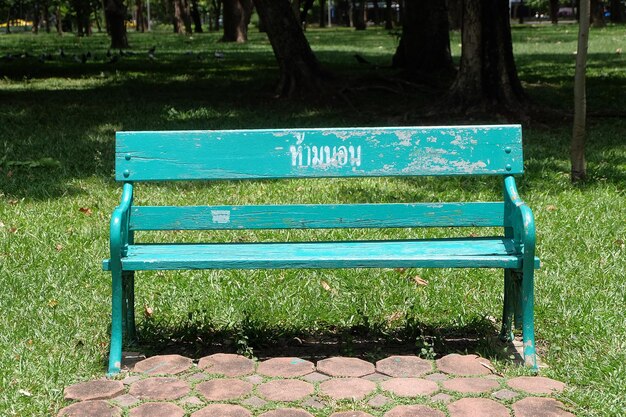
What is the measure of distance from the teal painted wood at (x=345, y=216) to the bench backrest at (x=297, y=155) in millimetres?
11

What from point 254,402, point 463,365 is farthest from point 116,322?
point 463,365

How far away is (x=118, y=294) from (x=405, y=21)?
13856 mm

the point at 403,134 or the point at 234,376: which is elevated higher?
the point at 403,134

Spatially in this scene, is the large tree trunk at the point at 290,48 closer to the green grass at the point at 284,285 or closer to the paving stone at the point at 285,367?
the green grass at the point at 284,285

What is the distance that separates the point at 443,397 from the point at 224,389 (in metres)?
0.91

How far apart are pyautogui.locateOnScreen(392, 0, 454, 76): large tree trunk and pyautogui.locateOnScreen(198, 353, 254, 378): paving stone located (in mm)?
12523

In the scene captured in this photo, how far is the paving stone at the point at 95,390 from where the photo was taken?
3820mm

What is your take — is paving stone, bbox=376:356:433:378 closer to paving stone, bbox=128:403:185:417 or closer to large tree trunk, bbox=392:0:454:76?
paving stone, bbox=128:403:185:417

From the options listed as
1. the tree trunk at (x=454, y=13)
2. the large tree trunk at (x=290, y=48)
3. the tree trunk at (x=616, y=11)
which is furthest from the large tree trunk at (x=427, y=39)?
the tree trunk at (x=616, y=11)

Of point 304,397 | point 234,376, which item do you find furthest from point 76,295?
point 304,397

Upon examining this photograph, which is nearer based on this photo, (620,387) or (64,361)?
(620,387)

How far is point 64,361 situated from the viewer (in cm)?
420

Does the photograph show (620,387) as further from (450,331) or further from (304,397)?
(304,397)

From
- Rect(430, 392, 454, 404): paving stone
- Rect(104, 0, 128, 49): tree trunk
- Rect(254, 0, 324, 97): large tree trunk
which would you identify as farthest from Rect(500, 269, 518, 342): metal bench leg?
Rect(104, 0, 128, 49): tree trunk
